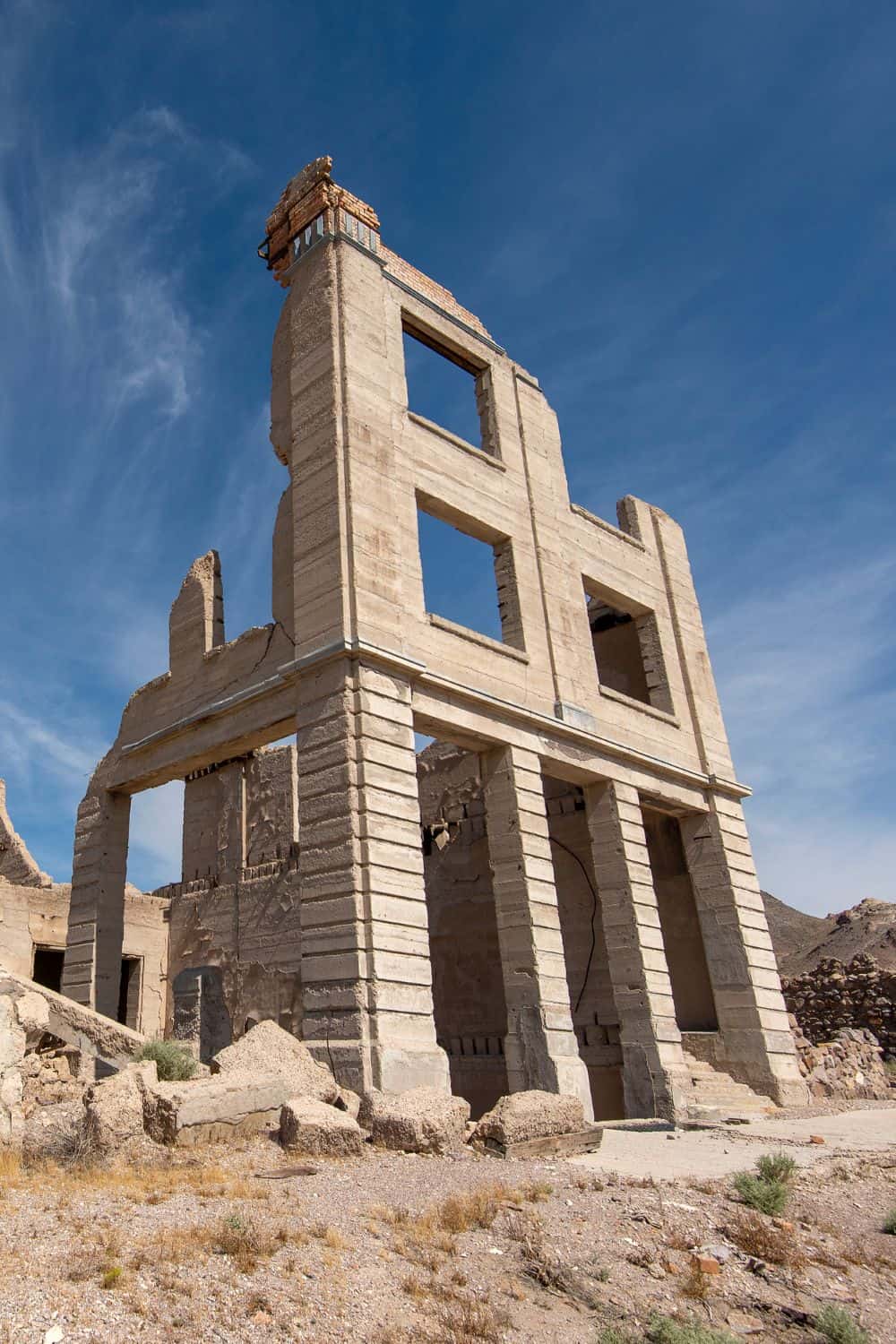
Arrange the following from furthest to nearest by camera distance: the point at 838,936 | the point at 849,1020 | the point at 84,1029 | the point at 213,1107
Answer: the point at 838,936 < the point at 849,1020 < the point at 84,1029 < the point at 213,1107

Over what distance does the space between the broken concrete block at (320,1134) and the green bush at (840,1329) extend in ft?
12.4

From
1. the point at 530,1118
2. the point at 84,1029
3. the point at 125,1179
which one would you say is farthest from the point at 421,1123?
the point at 84,1029

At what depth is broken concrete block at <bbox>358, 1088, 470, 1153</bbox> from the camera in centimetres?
827

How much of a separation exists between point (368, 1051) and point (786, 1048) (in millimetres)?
8609

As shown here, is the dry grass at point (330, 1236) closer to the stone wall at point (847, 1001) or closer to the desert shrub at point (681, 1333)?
the desert shrub at point (681, 1333)

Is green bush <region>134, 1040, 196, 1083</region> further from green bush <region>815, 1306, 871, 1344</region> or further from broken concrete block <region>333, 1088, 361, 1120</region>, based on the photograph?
green bush <region>815, 1306, 871, 1344</region>

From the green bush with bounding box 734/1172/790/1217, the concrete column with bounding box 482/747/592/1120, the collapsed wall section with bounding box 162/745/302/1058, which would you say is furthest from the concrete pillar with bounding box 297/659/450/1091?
the collapsed wall section with bounding box 162/745/302/1058

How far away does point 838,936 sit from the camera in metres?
33.4

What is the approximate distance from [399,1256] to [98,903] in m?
10.0

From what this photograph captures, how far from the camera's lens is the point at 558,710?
14.6 metres

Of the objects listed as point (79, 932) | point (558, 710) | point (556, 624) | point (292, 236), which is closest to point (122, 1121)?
point (79, 932)

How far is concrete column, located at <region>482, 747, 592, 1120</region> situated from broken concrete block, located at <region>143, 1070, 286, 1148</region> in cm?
406

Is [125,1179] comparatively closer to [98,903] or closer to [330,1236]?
[330,1236]

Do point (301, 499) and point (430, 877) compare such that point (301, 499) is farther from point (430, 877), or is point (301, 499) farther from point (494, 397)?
point (430, 877)
